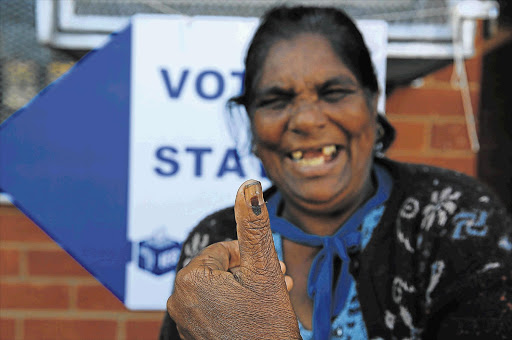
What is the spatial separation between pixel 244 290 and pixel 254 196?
0.13 metres

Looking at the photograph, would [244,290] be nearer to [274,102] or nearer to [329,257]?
[329,257]

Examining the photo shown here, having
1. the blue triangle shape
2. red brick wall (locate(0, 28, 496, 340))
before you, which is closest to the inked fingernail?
the blue triangle shape

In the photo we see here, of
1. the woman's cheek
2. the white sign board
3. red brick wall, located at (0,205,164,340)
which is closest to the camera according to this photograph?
the woman's cheek

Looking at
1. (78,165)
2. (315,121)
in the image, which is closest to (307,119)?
(315,121)

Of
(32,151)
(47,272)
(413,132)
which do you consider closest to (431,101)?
(413,132)

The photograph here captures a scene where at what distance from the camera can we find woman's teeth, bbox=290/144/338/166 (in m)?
1.11

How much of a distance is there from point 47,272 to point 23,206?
391 millimetres

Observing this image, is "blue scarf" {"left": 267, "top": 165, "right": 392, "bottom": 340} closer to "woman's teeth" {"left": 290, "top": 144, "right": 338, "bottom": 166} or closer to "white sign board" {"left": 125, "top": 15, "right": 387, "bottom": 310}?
"woman's teeth" {"left": 290, "top": 144, "right": 338, "bottom": 166}

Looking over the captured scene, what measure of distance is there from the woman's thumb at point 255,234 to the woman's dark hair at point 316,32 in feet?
2.04

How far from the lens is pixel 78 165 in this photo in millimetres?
1512

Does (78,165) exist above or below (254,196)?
below

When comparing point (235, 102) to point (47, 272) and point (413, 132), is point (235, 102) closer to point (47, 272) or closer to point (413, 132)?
point (413, 132)

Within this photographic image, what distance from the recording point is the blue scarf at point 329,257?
1020 millimetres

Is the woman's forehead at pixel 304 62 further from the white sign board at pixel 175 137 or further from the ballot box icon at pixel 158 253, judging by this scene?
the ballot box icon at pixel 158 253
